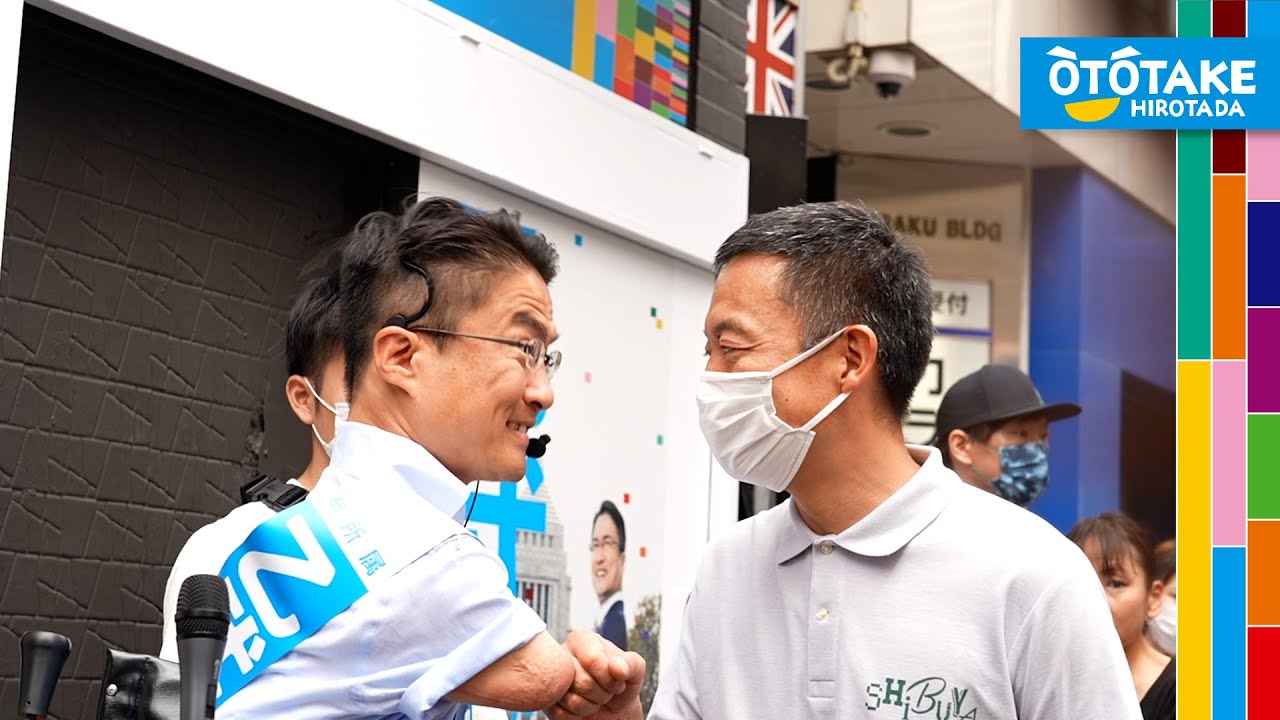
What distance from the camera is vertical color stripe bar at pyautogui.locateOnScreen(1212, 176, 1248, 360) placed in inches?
184

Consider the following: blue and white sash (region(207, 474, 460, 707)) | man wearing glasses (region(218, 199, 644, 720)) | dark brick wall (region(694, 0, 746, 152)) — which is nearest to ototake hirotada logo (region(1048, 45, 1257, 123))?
dark brick wall (region(694, 0, 746, 152))

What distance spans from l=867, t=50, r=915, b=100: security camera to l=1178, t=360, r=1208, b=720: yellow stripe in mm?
4356

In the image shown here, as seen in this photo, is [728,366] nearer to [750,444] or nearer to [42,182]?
[750,444]

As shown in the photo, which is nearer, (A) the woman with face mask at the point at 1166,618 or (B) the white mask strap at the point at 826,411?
(B) the white mask strap at the point at 826,411

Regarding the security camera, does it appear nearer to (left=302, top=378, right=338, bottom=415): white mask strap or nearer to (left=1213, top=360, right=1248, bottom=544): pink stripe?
(left=1213, top=360, right=1248, bottom=544): pink stripe

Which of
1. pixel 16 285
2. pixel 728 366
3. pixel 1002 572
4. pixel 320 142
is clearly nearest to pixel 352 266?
pixel 728 366

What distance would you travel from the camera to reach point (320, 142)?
4.82 metres

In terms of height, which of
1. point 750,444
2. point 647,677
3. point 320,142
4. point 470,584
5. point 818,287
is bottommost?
point 647,677

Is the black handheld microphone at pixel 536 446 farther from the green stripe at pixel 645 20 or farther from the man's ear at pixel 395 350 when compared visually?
the green stripe at pixel 645 20

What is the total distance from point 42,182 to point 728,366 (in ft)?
6.51

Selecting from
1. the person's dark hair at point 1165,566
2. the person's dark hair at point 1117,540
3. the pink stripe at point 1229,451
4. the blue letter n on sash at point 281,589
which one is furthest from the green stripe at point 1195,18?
the blue letter n on sash at point 281,589

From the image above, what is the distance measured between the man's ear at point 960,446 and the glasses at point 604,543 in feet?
3.80

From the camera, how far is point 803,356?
8.55ft

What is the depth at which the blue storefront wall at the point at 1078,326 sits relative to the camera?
10.8m
